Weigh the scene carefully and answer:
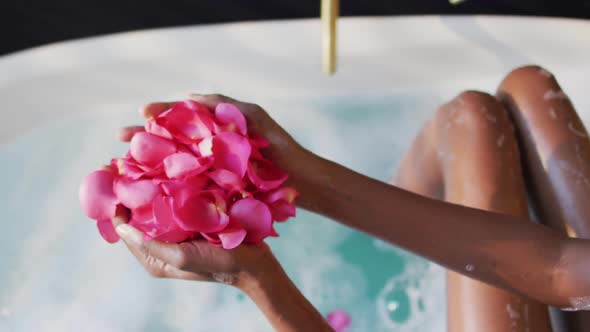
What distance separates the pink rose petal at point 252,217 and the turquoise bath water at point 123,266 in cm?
67

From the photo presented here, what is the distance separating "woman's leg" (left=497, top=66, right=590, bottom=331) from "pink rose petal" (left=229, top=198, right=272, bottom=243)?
20.3 inches

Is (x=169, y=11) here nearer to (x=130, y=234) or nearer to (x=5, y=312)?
(x=5, y=312)

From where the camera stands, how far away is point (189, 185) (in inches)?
24.3

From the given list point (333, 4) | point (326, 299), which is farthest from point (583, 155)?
point (326, 299)

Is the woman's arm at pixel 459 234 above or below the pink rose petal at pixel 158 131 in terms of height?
below

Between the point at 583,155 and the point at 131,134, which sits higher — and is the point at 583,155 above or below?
below

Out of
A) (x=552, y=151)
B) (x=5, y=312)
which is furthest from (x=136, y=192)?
(x=5, y=312)

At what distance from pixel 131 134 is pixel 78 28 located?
134cm

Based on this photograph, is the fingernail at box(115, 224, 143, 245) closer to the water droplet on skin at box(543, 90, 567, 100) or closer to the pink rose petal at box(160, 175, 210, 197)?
the pink rose petal at box(160, 175, 210, 197)

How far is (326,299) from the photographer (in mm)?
1316

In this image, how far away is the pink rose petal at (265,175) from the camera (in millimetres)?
652

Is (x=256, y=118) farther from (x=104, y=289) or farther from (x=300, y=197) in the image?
(x=104, y=289)

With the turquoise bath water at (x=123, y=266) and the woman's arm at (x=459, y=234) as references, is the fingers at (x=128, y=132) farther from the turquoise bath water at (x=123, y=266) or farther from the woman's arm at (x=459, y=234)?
the turquoise bath water at (x=123, y=266)

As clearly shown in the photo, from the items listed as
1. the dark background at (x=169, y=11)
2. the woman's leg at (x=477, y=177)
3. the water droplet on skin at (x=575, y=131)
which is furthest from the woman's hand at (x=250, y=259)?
the dark background at (x=169, y=11)
